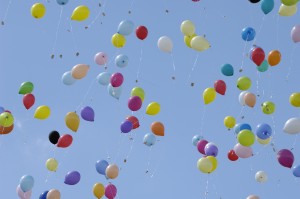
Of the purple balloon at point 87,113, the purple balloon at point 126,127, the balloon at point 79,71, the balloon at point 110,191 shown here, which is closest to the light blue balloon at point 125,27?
the balloon at point 79,71

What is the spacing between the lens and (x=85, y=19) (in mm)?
19703

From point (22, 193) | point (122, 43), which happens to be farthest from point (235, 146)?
point (22, 193)

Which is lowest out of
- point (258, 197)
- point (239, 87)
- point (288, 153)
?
point (258, 197)

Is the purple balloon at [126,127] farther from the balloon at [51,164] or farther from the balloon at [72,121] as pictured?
the balloon at [51,164]

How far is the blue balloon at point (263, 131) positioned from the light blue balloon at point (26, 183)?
5.62 metres

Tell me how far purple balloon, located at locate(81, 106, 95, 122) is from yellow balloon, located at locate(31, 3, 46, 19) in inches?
104

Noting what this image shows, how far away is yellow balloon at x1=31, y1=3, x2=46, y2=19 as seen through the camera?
64.7 feet

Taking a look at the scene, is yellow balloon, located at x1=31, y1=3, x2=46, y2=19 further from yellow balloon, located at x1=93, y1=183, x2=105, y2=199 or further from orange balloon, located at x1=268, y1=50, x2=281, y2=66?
orange balloon, located at x1=268, y1=50, x2=281, y2=66

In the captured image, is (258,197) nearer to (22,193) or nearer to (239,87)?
(239,87)

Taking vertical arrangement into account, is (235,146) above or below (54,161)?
above

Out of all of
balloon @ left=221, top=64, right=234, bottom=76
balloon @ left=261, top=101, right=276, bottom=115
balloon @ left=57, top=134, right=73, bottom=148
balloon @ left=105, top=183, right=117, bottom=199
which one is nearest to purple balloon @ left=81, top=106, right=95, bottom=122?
balloon @ left=57, top=134, right=73, bottom=148

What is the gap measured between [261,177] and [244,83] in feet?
7.96

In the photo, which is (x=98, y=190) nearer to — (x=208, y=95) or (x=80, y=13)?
(x=208, y=95)

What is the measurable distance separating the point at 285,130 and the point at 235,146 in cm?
127
